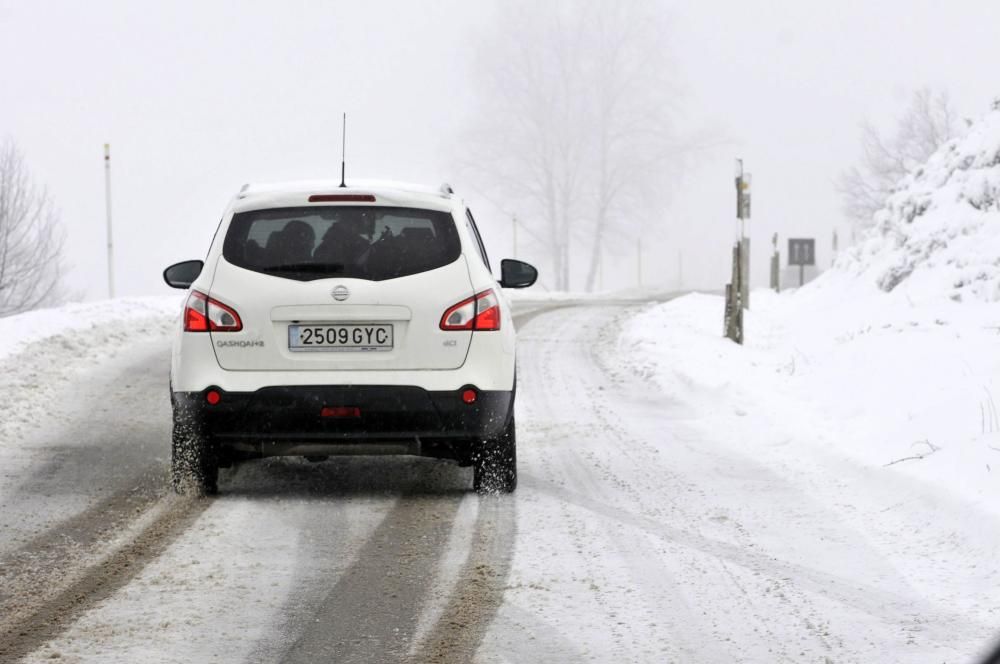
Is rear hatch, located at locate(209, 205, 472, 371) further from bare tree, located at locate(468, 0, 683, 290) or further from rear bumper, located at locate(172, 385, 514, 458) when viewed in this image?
bare tree, located at locate(468, 0, 683, 290)

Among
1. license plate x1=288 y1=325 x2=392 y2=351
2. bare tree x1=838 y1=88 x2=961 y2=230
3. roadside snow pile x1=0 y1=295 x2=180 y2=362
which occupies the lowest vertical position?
roadside snow pile x1=0 y1=295 x2=180 y2=362

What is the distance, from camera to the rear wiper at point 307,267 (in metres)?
6.33

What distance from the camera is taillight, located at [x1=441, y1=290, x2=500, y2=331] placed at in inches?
248

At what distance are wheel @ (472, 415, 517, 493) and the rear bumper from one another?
16.0 inches

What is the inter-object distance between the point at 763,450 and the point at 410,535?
340 cm

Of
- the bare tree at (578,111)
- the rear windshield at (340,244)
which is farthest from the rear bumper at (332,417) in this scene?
the bare tree at (578,111)

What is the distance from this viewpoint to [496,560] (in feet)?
17.2

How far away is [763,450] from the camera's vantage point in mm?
8312

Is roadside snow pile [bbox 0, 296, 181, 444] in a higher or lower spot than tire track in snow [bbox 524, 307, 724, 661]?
higher

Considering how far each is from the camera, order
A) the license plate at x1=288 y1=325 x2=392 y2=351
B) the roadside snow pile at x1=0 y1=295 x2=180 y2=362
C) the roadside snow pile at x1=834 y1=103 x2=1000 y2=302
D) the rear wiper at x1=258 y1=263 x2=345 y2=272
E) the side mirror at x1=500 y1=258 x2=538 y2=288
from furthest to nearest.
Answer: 1. the roadside snow pile at x1=0 y1=295 x2=180 y2=362
2. the roadside snow pile at x1=834 y1=103 x2=1000 y2=302
3. the side mirror at x1=500 y1=258 x2=538 y2=288
4. the rear wiper at x1=258 y1=263 x2=345 y2=272
5. the license plate at x1=288 y1=325 x2=392 y2=351

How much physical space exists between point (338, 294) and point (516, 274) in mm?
1637

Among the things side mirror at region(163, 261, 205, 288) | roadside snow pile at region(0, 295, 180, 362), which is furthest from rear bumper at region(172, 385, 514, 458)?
roadside snow pile at region(0, 295, 180, 362)

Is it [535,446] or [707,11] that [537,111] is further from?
[707,11]

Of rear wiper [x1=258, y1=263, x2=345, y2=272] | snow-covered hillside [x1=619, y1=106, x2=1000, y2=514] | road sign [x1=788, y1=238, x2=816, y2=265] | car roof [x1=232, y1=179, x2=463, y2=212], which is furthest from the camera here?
road sign [x1=788, y1=238, x2=816, y2=265]
